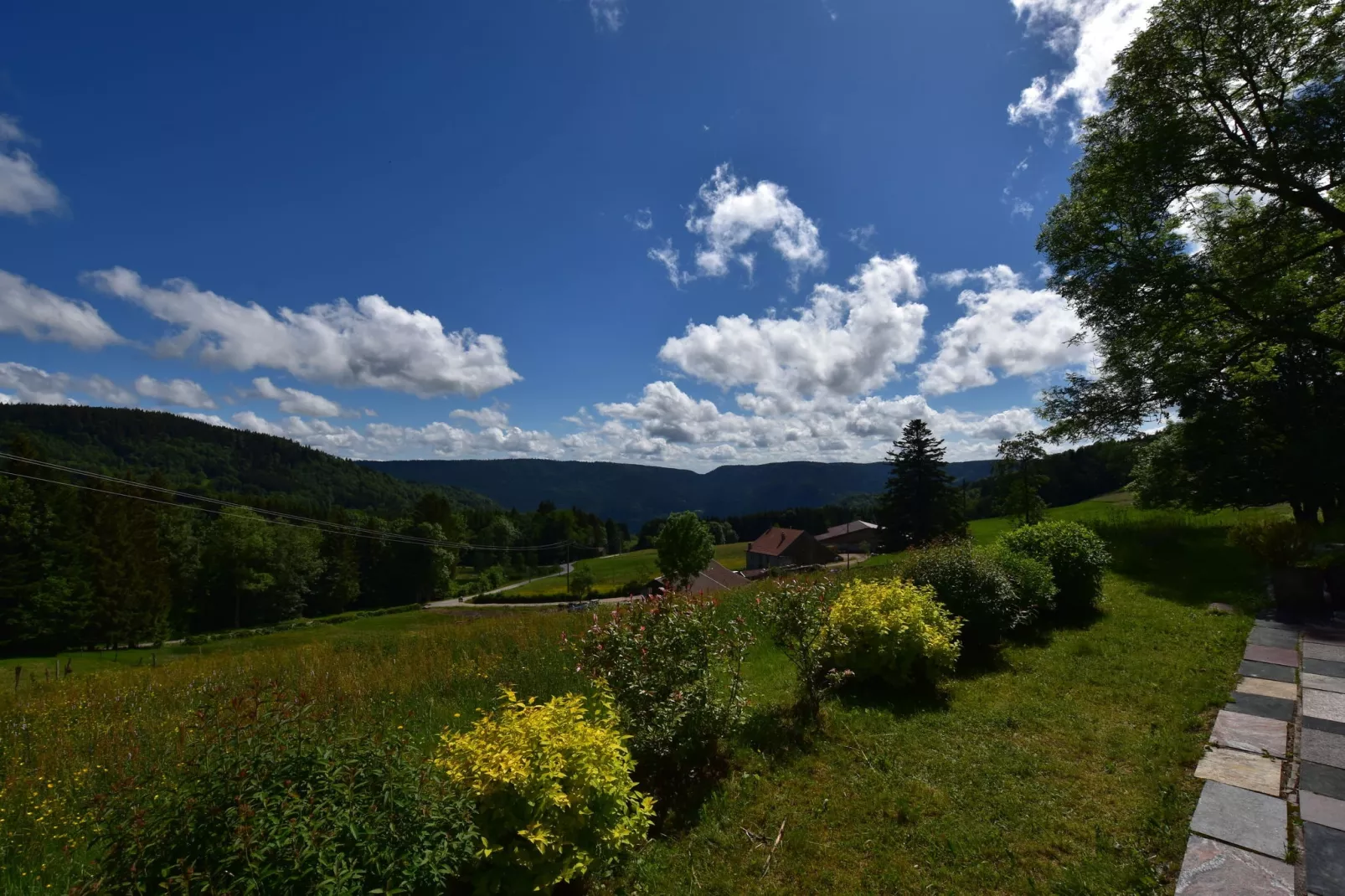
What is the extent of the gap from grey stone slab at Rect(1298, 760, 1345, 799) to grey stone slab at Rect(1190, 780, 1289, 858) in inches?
13.0

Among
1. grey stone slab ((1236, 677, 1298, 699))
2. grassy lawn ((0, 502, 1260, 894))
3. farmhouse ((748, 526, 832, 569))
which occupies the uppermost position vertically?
grey stone slab ((1236, 677, 1298, 699))

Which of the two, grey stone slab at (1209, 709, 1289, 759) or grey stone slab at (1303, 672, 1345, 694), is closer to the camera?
grey stone slab at (1209, 709, 1289, 759)

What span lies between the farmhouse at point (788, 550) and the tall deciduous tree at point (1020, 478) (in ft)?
136

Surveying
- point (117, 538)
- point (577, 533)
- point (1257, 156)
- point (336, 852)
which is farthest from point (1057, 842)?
point (577, 533)

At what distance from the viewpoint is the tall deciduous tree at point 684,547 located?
41.6 m

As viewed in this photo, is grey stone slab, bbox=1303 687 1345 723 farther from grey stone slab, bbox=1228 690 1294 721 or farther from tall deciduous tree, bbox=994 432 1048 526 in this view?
tall deciduous tree, bbox=994 432 1048 526

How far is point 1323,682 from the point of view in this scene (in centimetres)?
520

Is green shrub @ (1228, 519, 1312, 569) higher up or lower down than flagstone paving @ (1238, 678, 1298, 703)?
higher up

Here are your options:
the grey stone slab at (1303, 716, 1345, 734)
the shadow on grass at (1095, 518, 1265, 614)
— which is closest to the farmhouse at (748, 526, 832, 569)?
the shadow on grass at (1095, 518, 1265, 614)

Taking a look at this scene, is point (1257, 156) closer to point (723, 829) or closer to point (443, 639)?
point (723, 829)

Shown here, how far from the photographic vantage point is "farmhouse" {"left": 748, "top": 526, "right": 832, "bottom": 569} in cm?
6400

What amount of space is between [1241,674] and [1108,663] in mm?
1148

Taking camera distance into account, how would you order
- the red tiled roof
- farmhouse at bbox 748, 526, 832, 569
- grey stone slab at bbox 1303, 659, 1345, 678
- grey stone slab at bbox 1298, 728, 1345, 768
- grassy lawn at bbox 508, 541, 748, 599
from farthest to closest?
grassy lawn at bbox 508, 541, 748, 599 → the red tiled roof → farmhouse at bbox 748, 526, 832, 569 → grey stone slab at bbox 1303, 659, 1345, 678 → grey stone slab at bbox 1298, 728, 1345, 768

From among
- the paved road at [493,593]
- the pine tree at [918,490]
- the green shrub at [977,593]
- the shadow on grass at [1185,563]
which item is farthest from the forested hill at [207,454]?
the green shrub at [977,593]
